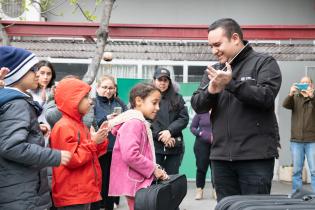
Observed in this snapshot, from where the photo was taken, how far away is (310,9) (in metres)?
9.73

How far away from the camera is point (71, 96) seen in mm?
3807

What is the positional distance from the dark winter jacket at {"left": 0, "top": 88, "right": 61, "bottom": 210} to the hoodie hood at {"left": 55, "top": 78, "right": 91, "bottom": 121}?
0.61m

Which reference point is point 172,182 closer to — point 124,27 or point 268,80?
point 268,80

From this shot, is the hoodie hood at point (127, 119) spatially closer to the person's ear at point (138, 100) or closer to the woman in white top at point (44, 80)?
the person's ear at point (138, 100)

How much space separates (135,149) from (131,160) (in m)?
0.10

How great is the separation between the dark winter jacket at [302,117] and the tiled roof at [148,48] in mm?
729

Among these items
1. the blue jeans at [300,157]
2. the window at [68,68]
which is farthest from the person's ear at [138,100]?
the window at [68,68]

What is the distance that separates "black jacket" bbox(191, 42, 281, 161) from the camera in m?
3.17

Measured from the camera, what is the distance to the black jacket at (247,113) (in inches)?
125

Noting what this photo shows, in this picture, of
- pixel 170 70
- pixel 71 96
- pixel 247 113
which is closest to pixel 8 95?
pixel 71 96

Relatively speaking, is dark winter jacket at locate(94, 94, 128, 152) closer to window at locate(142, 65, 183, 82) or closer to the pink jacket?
the pink jacket

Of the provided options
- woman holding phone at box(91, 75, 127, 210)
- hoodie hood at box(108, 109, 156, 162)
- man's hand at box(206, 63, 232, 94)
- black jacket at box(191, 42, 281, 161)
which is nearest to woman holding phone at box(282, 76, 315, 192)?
woman holding phone at box(91, 75, 127, 210)

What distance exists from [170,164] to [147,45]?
2222mm

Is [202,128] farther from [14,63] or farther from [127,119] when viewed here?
[14,63]
